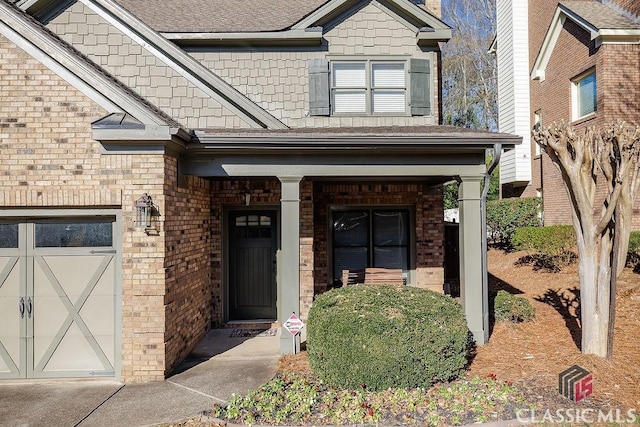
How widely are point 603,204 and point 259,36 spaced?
6.72 m

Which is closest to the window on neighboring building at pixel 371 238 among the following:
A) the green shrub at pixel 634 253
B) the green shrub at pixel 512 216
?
the green shrub at pixel 634 253

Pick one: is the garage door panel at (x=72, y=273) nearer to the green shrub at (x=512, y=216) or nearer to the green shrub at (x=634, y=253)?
the green shrub at (x=634, y=253)

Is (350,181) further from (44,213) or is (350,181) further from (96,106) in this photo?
(44,213)

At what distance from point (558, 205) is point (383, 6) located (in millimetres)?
9827

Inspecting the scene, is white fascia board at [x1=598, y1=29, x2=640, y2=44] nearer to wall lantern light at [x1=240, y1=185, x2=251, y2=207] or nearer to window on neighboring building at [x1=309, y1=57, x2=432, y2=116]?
window on neighboring building at [x1=309, y1=57, x2=432, y2=116]

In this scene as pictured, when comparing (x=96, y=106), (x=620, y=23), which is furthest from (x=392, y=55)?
(x=620, y=23)

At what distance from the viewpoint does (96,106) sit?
5480mm

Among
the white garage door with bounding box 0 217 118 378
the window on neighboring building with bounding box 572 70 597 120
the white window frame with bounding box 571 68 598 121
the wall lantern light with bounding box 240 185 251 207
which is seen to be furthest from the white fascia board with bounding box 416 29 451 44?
the white window frame with bounding box 571 68 598 121

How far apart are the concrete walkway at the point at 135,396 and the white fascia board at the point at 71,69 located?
11.5 ft

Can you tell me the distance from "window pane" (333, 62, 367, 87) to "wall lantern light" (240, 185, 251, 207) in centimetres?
283

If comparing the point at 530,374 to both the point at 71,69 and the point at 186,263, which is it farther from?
the point at 71,69

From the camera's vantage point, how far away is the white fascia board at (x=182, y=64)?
7266mm

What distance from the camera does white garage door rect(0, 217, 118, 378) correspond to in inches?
219

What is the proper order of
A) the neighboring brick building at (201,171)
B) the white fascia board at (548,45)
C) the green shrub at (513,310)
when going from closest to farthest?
the neighboring brick building at (201,171)
the green shrub at (513,310)
the white fascia board at (548,45)
